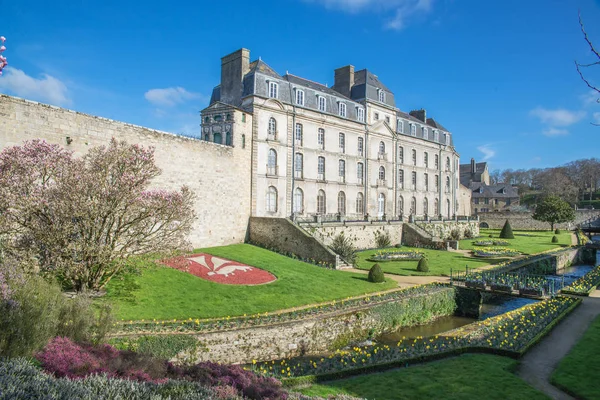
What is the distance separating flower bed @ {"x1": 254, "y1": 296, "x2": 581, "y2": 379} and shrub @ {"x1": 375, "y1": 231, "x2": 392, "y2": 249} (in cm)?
1639

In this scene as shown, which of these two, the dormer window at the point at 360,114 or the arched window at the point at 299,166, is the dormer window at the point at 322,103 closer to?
the dormer window at the point at 360,114

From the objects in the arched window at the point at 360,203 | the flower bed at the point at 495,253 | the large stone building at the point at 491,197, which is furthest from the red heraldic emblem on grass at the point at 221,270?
the large stone building at the point at 491,197

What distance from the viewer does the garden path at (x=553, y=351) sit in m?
9.41

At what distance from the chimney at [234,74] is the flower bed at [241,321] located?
59.5 feet

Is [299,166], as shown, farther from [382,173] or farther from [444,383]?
[444,383]

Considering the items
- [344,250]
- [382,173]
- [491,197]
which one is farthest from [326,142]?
[491,197]

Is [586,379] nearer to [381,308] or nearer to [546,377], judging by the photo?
[546,377]

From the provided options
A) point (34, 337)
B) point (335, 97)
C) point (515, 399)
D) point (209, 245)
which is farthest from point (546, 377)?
point (335, 97)

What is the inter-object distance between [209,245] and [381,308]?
11746 millimetres

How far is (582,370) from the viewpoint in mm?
9867

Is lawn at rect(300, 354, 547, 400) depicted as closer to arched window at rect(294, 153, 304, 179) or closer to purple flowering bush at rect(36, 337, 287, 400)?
purple flowering bush at rect(36, 337, 287, 400)

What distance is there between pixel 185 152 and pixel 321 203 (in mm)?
13709

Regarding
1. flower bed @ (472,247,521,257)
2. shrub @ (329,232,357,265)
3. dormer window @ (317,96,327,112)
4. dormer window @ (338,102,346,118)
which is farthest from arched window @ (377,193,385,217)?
shrub @ (329,232,357,265)

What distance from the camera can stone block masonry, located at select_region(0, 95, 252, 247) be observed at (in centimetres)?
1535
